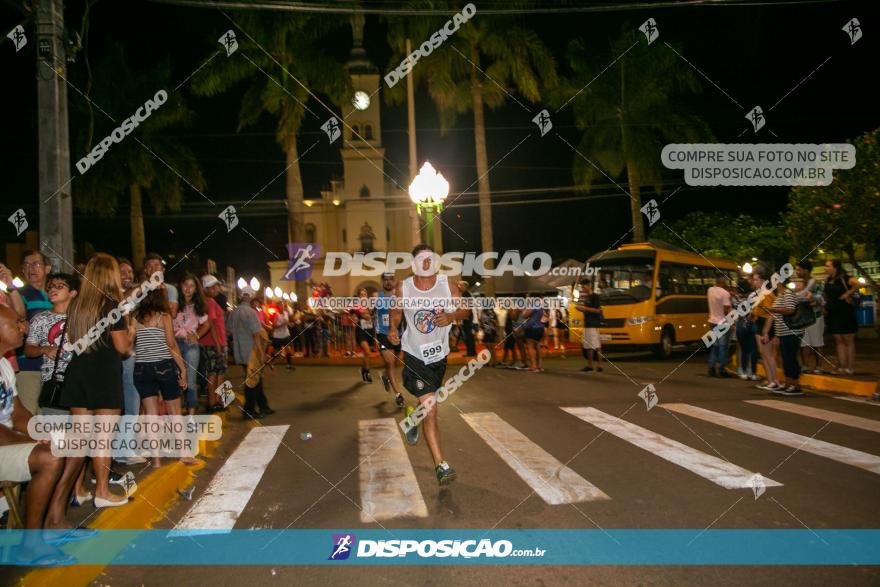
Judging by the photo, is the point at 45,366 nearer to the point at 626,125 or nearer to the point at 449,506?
the point at 449,506

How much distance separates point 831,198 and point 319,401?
21478 mm

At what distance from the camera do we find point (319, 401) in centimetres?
1164

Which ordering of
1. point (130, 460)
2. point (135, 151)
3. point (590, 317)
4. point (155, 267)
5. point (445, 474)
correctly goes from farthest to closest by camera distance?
point (135, 151) → point (590, 317) → point (155, 267) → point (130, 460) → point (445, 474)

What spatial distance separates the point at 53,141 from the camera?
312 inches

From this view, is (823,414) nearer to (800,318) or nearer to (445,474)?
(800,318)

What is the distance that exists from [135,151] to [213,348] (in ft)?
74.6

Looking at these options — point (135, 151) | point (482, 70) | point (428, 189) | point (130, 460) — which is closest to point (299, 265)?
point (428, 189)

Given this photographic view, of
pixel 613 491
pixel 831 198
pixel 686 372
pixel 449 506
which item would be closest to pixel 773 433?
pixel 613 491

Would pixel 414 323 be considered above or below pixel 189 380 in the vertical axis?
above

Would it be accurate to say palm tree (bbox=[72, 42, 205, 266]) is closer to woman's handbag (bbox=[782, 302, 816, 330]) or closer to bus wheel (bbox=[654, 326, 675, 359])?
bus wheel (bbox=[654, 326, 675, 359])

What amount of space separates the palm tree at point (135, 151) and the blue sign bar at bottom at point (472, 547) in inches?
977

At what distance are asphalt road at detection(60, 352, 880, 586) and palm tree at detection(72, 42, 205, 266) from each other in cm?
2178

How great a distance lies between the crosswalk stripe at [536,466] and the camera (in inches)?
217

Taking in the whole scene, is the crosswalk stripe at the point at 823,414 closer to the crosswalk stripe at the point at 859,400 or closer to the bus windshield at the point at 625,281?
the crosswalk stripe at the point at 859,400
